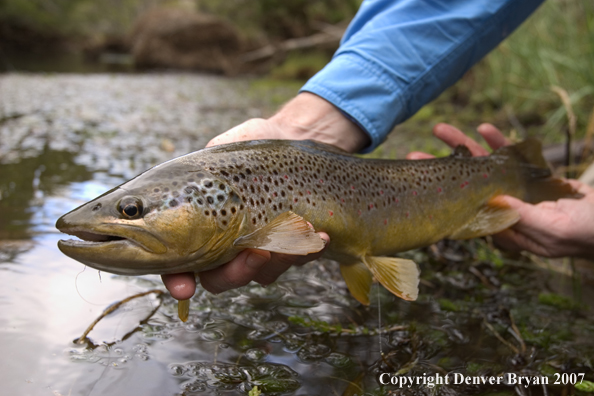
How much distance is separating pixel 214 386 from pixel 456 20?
2.57 m

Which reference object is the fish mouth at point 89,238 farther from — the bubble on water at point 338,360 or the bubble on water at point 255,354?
the bubble on water at point 338,360

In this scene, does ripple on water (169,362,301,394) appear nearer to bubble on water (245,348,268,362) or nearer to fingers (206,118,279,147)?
bubble on water (245,348,268,362)

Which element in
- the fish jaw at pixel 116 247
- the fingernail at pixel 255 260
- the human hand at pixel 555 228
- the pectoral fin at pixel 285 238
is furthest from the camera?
the human hand at pixel 555 228

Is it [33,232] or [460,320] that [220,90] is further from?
[460,320]

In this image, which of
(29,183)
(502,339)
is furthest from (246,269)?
(29,183)

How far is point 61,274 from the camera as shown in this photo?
9.00 ft

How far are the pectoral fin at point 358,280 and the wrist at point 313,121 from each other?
82 centimetres

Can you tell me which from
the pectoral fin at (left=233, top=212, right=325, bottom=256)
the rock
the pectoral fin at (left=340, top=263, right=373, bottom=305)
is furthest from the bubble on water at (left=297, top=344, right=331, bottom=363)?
the rock

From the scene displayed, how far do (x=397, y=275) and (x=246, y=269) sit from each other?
0.82m

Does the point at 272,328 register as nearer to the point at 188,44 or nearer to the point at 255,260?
the point at 255,260

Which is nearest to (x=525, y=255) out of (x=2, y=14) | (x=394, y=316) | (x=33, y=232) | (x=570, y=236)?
(x=570, y=236)

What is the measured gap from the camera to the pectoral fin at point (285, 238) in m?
1.94

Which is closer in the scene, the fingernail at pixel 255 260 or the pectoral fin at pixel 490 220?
the fingernail at pixel 255 260

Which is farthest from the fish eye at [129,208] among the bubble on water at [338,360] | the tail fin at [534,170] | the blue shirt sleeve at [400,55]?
the tail fin at [534,170]
